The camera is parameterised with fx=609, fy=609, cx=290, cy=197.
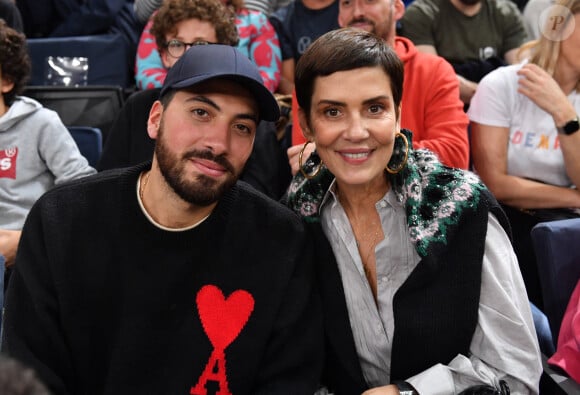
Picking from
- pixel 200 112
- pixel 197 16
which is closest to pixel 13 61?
pixel 197 16

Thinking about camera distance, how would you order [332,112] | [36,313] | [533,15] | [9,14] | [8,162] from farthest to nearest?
[533,15], [9,14], [8,162], [332,112], [36,313]

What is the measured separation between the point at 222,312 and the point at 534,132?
1.50m

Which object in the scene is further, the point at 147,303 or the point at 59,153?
the point at 59,153

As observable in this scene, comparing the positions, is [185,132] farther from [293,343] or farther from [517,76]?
[517,76]

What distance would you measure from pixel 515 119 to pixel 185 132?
1.44 meters

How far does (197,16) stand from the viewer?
218 centimetres

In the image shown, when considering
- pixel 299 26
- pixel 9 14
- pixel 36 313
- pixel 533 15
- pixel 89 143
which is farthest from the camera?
pixel 533 15

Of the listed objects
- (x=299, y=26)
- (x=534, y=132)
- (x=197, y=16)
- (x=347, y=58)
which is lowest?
(x=534, y=132)

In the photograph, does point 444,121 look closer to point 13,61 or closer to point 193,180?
point 193,180

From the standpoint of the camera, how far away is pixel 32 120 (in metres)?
2.11

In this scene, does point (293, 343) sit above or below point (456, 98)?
below

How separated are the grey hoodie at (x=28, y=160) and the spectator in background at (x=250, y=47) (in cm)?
63

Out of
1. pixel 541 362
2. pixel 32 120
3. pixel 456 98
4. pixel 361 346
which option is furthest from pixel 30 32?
pixel 541 362

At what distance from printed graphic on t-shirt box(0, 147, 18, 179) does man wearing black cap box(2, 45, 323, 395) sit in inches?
35.5
